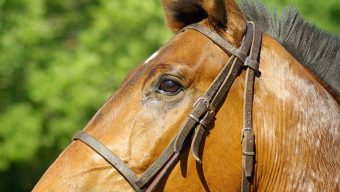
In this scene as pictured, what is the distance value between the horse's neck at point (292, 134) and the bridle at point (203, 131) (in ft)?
0.24

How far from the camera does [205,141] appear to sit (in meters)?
4.21

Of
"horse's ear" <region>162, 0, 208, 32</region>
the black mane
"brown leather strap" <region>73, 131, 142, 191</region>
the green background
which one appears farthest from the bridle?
the green background

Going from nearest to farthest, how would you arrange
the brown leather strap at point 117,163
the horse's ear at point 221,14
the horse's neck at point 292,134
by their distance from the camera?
the brown leather strap at point 117,163 < the horse's neck at point 292,134 < the horse's ear at point 221,14

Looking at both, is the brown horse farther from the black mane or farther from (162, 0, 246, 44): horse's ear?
the black mane

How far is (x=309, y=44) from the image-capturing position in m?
4.63

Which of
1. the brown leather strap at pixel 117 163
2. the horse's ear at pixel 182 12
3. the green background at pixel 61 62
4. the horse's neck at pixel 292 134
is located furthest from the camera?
the green background at pixel 61 62

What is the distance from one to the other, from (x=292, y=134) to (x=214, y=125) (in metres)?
0.46

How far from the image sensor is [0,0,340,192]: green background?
1766 centimetres

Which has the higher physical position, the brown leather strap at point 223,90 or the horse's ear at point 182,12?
the horse's ear at point 182,12

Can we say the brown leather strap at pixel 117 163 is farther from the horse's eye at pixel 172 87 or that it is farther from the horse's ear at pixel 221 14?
the horse's ear at pixel 221 14

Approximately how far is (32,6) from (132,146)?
14290 millimetres

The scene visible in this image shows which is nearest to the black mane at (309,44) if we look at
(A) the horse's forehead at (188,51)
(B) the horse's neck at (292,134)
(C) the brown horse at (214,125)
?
(C) the brown horse at (214,125)

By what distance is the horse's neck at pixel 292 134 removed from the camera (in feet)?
14.0

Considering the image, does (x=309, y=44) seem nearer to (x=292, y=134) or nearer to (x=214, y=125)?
(x=292, y=134)
